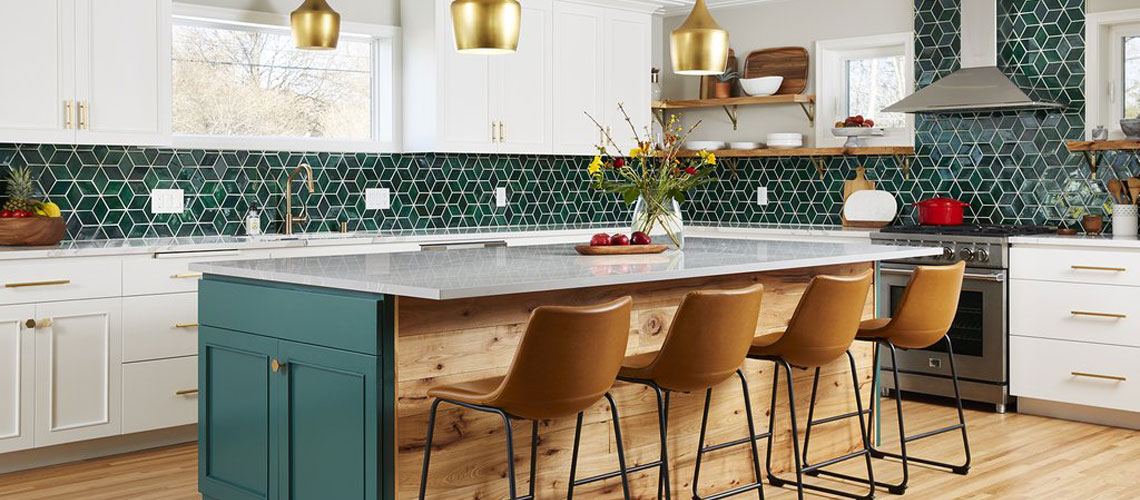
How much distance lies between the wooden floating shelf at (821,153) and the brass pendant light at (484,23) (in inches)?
120

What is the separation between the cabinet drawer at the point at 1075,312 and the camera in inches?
206

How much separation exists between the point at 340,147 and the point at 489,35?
9.49ft

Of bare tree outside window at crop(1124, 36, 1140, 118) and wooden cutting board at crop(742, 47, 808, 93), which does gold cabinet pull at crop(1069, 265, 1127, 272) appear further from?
wooden cutting board at crop(742, 47, 808, 93)

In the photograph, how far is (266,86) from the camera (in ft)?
19.5

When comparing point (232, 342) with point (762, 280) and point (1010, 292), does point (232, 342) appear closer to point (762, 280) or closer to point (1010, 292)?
point (762, 280)

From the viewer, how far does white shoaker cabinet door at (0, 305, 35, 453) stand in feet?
14.4

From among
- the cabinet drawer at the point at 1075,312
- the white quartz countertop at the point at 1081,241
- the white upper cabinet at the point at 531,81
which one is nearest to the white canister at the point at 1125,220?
the white quartz countertop at the point at 1081,241

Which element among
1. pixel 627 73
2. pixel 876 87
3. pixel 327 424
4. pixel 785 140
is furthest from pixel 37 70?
pixel 876 87

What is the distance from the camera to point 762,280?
4.36 m

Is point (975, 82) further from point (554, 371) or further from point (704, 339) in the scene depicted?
point (554, 371)

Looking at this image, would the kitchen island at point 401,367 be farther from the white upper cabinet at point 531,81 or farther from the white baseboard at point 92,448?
the white upper cabinet at point 531,81

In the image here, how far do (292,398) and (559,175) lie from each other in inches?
160

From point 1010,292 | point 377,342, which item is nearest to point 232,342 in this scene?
point 377,342

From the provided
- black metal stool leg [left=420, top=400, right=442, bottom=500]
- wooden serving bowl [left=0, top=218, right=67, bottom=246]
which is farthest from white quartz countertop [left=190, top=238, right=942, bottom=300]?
wooden serving bowl [left=0, top=218, right=67, bottom=246]
